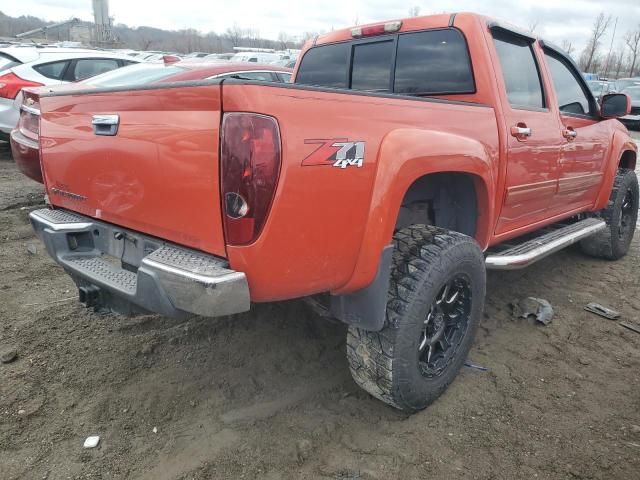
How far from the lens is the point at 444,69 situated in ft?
10.2

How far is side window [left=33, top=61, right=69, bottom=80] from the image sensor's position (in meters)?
7.67

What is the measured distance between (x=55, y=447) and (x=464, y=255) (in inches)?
82.1

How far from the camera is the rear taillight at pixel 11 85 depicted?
7.18m

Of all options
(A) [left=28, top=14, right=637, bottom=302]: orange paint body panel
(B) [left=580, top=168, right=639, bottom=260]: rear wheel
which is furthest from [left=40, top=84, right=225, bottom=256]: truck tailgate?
(B) [left=580, top=168, right=639, bottom=260]: rear wheel

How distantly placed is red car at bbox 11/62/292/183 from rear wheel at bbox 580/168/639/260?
357 centimetres

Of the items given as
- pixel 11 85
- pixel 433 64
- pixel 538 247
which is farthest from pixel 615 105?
pixel 11 85

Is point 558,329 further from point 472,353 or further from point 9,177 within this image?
point 9,177

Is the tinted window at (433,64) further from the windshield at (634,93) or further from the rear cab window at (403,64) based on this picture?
the windshield at (634,93)

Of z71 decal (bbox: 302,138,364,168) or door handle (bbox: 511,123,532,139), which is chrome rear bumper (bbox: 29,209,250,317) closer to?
z71 decal (bbox: 302,138,364,168)

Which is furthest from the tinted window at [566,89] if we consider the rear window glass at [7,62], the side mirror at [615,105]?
the rear window glass at [7,62]

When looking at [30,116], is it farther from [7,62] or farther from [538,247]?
[538,247]

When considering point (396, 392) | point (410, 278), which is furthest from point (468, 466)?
point (410, 278)

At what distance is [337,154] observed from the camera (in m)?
1.89

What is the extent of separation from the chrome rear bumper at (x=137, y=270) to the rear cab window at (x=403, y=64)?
1.95 meters
